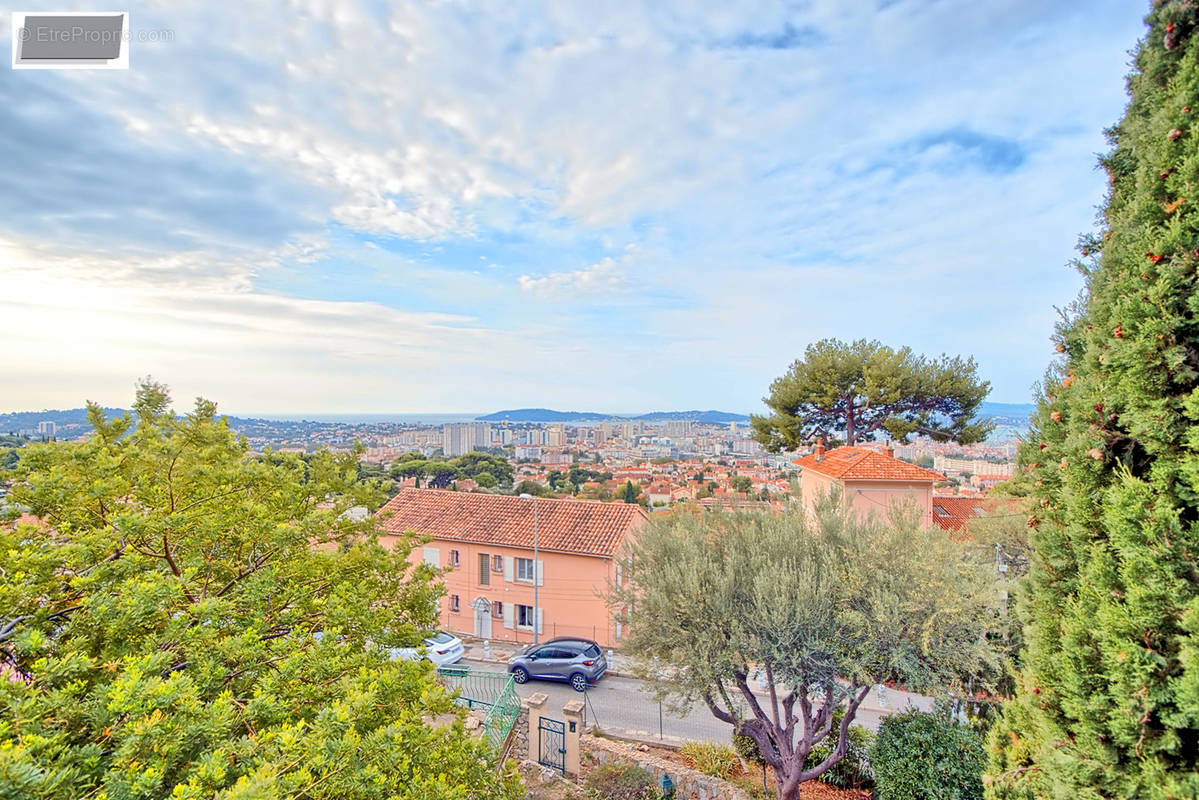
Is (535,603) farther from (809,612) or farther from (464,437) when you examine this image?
(464,437)

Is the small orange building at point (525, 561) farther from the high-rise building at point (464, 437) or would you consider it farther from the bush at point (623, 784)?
the high-rise building at point (464, 437)

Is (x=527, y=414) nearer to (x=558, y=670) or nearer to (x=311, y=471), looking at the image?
(x=558, y=670)

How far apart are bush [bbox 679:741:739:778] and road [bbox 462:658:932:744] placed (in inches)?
31.2

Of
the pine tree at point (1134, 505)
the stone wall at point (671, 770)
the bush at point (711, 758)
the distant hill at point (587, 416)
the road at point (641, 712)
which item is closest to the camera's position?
the pine tree at point (1134, 505)

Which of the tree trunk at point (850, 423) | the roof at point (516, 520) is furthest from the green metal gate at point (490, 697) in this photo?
the tree trunk at point (850, 423)

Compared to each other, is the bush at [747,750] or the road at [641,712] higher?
the bush at [747,750]

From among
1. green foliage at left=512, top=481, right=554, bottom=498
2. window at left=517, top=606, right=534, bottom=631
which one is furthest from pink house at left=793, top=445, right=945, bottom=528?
green foliage at left=512, top=481, right=554, bottom=498

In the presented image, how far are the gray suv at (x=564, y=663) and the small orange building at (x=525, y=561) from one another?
2.77 metres

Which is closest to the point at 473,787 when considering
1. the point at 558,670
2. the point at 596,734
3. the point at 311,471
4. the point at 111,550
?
the point at 111,550

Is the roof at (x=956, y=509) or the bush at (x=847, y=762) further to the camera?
the roof at (x=956, y=509)

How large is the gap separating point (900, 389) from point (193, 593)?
21.4 metres

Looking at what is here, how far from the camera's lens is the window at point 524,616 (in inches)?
755

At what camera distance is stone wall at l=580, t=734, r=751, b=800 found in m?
7.76

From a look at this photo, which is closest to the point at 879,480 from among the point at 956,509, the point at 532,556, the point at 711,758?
the point at 711,758
